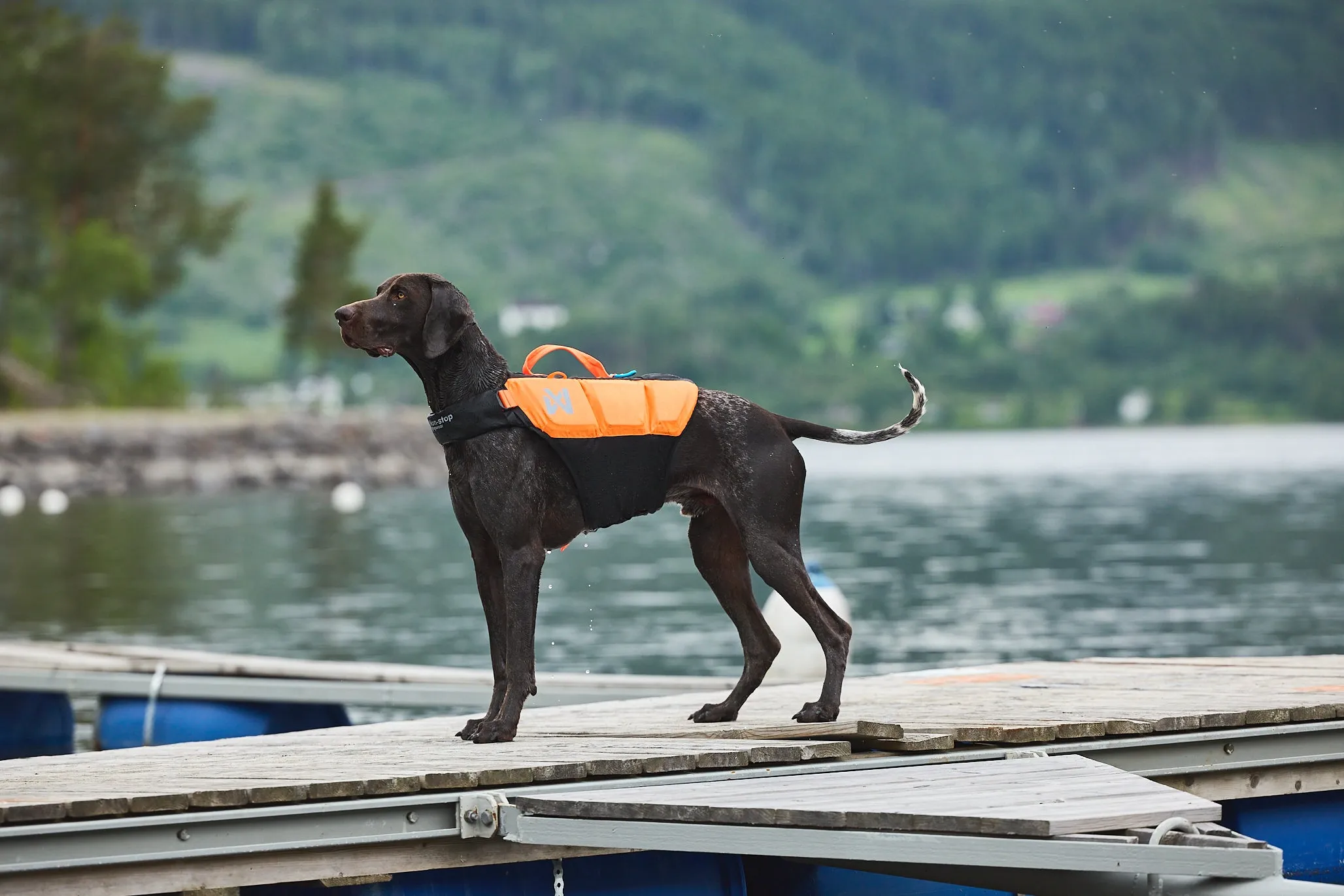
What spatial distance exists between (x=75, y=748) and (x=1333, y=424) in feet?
533

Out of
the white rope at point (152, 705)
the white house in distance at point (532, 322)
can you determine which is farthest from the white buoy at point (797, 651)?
the white house in distance at point (532, 322)

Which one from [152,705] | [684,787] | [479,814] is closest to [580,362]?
[684,787]

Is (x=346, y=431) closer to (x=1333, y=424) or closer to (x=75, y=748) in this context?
(x=75, y=748)

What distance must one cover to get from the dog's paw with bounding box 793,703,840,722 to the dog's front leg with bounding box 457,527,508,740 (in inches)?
52.3

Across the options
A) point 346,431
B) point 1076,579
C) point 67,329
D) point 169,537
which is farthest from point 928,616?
point 67,329

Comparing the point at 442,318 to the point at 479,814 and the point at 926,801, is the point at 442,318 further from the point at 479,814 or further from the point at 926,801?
the point at 926,801

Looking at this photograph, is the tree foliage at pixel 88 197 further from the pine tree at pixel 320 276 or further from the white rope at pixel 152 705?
the white rope at pixel 152 705

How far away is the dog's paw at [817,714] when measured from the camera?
8.31 meters

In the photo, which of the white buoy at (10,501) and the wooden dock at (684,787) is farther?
the white buoy at (10,501)

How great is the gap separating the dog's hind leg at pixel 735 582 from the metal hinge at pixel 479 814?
2056 mm

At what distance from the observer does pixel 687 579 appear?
4178cm

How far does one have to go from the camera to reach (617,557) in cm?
5088

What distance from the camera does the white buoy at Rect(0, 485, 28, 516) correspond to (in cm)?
6479

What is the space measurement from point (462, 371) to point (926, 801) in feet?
9.70
